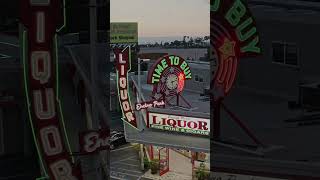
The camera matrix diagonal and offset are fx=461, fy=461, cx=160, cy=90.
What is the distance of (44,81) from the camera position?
4.20m

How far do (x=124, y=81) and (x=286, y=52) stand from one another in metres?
8.93

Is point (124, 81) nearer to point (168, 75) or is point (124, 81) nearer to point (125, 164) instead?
point (168, 75)

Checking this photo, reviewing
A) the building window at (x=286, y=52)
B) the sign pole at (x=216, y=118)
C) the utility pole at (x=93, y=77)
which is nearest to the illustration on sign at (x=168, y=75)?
the sign pole at (x=216, y=118)

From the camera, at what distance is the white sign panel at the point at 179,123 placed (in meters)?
12.2

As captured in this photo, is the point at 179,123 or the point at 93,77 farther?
the point at 179,123

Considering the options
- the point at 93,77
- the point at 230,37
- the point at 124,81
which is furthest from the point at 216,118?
the point at 124,81

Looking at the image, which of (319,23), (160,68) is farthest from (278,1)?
(160,68)

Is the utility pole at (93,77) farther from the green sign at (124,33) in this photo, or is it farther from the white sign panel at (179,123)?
the green sign at (124,33)

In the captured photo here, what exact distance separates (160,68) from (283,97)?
914 cm

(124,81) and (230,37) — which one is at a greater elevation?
(230,37)

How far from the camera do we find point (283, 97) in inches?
224

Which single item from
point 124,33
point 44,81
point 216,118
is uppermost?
point 124,33

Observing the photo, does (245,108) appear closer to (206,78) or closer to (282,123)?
(282,123)

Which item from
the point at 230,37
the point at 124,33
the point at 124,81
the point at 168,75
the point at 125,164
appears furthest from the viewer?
the point at 124,33
